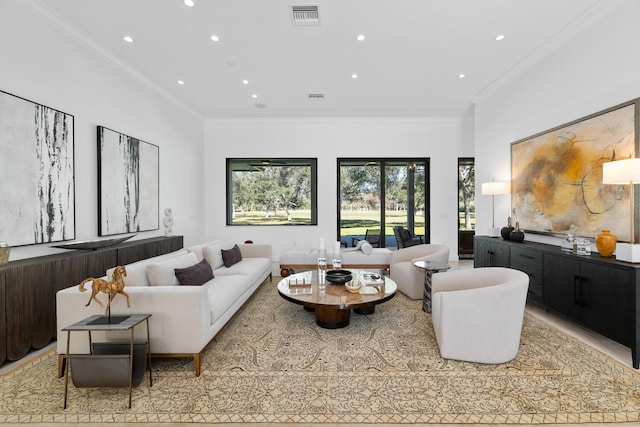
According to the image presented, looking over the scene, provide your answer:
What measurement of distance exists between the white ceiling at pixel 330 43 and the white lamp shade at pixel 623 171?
181cm

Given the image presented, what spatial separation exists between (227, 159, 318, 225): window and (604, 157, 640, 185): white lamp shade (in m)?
5.38

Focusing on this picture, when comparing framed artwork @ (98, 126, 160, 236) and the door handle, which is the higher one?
framed artwork @ (98, 126, 160, 236)

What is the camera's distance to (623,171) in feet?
8.27

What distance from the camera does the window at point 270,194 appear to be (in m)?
7.27

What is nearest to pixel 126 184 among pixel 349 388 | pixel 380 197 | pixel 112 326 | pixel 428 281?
pixel 112 326

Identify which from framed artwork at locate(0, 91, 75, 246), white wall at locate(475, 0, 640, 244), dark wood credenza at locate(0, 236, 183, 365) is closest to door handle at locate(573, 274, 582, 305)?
white wall at locate(475, 0, 640, 244)

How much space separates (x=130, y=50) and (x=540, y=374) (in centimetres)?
579

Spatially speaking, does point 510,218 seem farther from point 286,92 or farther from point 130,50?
point 130,50

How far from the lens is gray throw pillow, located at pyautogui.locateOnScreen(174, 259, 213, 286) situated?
3125 millimetres

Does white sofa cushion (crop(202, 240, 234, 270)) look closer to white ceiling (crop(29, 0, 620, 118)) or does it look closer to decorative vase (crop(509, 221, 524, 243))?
white ceiling (crop(29, 0, 620, 118))

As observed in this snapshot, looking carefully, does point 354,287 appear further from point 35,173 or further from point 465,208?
point 465,208

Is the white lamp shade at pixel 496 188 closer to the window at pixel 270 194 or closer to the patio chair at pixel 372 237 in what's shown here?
the patio chair at pixel 372 237

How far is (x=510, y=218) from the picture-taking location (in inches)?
183

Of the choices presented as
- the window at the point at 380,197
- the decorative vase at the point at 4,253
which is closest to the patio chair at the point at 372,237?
the window at the point at 380,197
